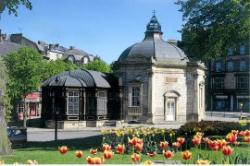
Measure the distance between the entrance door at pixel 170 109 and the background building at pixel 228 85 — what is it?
29.9 m

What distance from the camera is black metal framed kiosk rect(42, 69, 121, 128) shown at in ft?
110

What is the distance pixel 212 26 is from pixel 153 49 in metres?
16.0

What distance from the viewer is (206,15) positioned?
21.8m

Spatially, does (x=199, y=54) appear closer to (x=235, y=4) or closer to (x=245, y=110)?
(x=235, y=4)

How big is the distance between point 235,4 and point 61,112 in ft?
56.1

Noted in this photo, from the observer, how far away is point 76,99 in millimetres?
34219

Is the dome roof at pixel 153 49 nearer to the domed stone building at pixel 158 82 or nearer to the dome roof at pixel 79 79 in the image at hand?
the domed stone building at pixel 158 82

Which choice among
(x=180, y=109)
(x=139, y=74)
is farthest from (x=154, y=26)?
(x=180, y=109)

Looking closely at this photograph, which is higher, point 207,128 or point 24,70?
point 24,70

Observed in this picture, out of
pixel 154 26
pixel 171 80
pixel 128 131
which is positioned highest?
pixel 154 26

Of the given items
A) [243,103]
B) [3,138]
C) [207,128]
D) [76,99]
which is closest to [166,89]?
[76,99]

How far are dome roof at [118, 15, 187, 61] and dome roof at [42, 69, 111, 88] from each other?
2773 mm

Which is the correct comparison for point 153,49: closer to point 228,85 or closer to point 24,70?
point 24,70

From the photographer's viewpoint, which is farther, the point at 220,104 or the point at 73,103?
the point at 220,104
